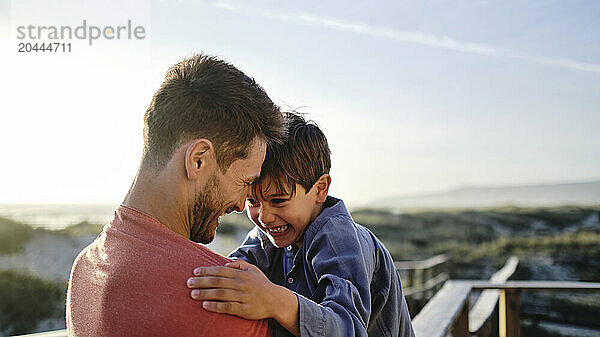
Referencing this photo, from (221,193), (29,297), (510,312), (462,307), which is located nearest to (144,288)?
(221,193)

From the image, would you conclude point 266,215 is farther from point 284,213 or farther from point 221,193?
point 221,193

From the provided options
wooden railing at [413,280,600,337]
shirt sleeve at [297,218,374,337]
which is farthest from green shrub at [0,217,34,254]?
shirt sleeve at [297,218,374,337]

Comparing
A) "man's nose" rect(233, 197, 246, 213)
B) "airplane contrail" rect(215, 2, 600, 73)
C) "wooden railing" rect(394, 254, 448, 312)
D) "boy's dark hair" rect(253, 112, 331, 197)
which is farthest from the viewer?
"airplane contrail" rect(215, 2, 600, 73)

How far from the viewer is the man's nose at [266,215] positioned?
60.7 inches

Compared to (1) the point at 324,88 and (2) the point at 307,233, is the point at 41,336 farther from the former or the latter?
(1) the point at 324,88

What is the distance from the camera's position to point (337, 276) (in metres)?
1.29

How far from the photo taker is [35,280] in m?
4.95

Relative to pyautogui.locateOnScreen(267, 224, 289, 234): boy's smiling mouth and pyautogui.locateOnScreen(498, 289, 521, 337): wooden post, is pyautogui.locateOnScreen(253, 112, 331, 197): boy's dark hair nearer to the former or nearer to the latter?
pyautogui.locateOnScreen(267, 224, 289, 234): boy's smiling mouth

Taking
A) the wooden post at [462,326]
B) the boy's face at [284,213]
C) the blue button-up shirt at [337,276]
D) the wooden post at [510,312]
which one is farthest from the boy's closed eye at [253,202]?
the wooden post at [510,312]

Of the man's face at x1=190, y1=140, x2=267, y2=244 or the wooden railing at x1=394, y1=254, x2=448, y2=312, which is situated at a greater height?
the man's face at x1=190, y1=140, x2=267, y2=244

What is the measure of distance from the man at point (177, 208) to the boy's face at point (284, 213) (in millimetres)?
357

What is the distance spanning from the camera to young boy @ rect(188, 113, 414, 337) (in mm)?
1192

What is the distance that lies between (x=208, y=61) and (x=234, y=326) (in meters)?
0.45

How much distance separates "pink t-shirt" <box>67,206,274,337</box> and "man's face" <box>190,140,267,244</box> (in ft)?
0.31
